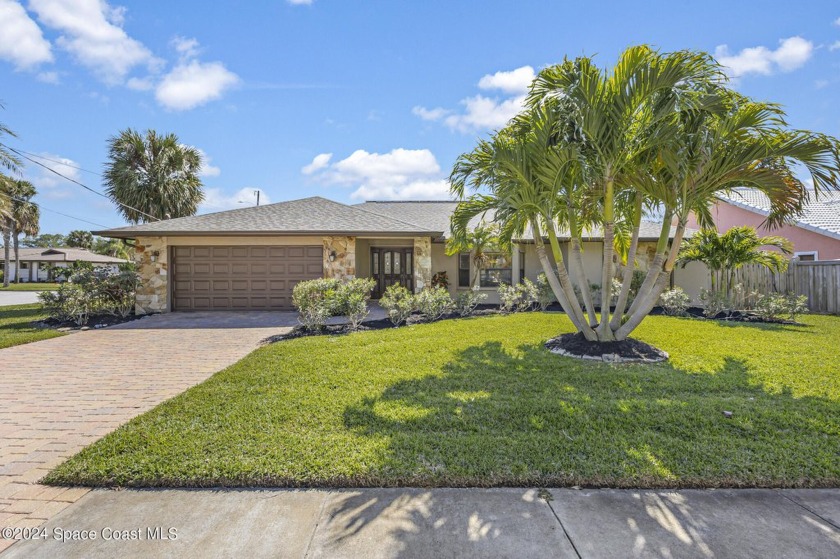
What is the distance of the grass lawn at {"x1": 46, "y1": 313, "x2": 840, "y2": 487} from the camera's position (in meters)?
3.02

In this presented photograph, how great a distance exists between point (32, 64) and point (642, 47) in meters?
19.9

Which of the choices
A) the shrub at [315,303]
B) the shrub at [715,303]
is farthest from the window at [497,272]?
the shrub at [315,303]

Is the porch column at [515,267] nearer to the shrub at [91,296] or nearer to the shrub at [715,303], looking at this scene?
the shrub at [715,303]

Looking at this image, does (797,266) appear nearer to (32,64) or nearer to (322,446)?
(322,446)

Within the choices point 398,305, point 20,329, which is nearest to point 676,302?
point 398,305

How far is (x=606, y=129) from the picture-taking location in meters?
6.16

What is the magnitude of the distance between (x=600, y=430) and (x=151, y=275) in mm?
14263

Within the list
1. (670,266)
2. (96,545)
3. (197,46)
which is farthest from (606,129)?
(197,46)

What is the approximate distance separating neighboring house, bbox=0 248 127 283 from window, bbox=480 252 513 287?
116ft

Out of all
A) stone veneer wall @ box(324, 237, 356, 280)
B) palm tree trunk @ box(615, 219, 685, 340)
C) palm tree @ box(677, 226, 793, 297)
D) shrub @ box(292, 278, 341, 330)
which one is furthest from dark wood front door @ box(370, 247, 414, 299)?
palm tree trunk @ box(615, 219, 685, 340)

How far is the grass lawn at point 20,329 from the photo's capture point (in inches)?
347

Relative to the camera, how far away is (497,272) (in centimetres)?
1540

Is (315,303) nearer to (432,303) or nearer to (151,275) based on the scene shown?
(432,303)

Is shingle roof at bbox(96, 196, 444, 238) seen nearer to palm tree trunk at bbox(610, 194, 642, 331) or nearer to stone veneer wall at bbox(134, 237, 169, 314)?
stone veneer wall at bbox(134, 237, 169, 314)
